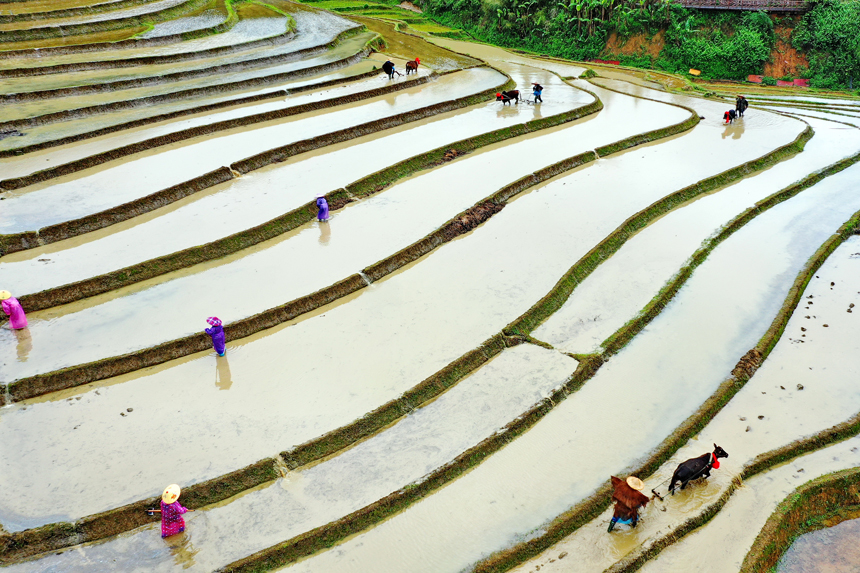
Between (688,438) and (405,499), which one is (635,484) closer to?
(688,438)

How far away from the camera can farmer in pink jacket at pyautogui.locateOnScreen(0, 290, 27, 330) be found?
27.2 feet

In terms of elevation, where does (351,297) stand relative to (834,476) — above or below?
above

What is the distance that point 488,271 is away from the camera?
34.1ft

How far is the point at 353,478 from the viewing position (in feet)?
22.5

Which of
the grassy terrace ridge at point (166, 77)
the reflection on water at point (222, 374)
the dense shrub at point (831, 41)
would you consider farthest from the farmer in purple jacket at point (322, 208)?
the dense shrub at point (831, 41)

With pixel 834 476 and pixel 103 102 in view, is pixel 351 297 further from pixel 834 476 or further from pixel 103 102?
pixel 103 102

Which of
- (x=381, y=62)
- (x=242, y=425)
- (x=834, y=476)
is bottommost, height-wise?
(x=834, y=476)

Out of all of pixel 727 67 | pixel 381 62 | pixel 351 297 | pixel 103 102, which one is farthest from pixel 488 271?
pixel 727 67

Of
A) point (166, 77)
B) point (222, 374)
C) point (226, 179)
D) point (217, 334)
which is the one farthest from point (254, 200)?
point (166, 77)

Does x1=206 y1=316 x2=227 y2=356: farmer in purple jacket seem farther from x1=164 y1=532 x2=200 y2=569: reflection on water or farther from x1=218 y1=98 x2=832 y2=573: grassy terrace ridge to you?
x1=218 y1=98 x2=832 y2=573: grassy terrace ridge

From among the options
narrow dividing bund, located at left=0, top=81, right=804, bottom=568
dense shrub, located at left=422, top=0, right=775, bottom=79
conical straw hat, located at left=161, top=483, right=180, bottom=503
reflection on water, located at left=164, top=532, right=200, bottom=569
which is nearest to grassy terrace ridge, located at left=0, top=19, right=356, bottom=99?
dense shrub, located at left=422, top=0, right=775, bottom=79

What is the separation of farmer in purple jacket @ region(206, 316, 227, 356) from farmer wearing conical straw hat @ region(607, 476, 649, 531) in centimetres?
511

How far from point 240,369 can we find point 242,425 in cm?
110

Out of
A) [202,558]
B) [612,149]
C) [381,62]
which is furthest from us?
[381,62]
